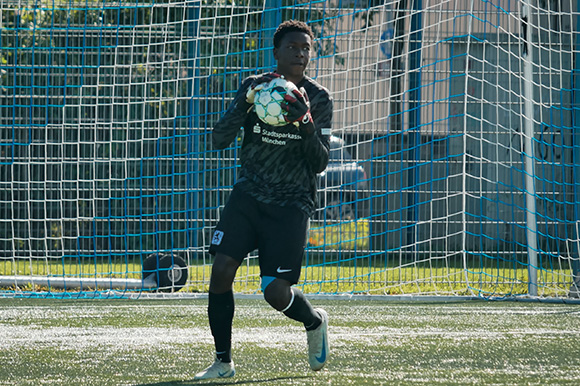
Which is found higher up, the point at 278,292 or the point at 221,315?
the point at 278,292

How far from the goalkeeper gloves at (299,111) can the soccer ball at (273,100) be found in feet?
0.07

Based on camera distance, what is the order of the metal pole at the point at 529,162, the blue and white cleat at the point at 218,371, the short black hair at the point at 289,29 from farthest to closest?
the metal pole at the point at 529,162 → the short black hair at the point at 289,29 → the blue and white cleat at the point at 218,371

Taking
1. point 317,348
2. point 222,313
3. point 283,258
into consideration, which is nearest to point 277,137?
point 283,258

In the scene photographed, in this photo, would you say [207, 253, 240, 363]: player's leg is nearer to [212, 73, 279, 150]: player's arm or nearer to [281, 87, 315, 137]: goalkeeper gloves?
[212, 73, 279, 150]: player's arm

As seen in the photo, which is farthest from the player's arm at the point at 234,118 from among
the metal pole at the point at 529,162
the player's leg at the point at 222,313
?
the metal pole at the point at 529,162

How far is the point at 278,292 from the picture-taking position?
12.7ft

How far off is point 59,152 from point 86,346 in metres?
4.69

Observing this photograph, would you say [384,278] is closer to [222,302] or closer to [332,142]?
[332,142]

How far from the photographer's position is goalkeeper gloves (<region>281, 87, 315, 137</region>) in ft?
12.0

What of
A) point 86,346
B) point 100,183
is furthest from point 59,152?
point 86,346

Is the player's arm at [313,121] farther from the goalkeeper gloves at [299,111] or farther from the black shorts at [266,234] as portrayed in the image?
the black shorts at [266,234]

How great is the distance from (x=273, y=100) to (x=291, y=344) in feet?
5.50

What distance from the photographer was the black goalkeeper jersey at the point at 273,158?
12.8ft

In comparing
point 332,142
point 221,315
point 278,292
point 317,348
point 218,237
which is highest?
point 332,142
